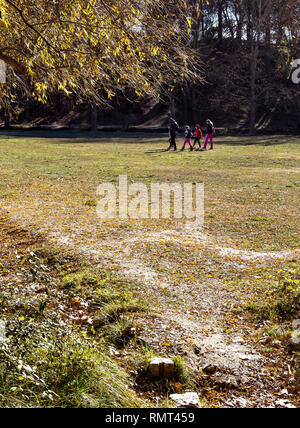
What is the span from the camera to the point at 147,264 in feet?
24.2

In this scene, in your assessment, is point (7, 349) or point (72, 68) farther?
point (72, 68)

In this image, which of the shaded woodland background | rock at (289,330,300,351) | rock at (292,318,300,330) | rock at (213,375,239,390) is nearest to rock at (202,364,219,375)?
rock at (213,375,239,390)

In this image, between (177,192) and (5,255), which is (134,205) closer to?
(177,192)

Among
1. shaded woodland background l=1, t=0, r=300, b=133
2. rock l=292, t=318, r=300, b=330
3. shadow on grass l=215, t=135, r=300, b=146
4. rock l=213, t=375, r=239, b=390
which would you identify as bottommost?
rock l=213, t=375, r=239, b=390

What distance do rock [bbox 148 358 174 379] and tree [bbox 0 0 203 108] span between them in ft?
15.7

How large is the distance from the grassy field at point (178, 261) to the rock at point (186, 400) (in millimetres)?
153

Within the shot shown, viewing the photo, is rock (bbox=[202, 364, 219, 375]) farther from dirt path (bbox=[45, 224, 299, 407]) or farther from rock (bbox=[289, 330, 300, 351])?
rock (bbox=[289, 330, 300, 351])

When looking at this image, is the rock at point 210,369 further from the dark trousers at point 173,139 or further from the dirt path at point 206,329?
the dark trousers at point 173,139

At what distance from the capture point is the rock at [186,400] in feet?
12.7

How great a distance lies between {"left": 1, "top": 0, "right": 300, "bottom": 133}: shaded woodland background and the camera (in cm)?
4344

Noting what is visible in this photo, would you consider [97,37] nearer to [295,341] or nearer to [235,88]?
[295,341]
